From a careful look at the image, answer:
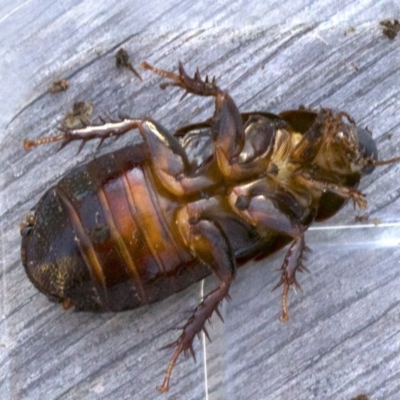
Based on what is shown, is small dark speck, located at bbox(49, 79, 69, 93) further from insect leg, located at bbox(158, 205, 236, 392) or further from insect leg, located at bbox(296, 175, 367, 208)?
insect leg, located at bbox(296, 175, 367, 208)

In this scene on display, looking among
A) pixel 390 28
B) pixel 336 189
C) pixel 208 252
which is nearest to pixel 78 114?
pixel 208 252

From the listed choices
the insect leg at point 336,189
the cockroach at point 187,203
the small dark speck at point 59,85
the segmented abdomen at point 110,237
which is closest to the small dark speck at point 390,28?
the cockroach at point 187,203

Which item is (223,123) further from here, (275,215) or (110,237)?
(110,237)

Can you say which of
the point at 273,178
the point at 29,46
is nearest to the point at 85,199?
the point at 273,178

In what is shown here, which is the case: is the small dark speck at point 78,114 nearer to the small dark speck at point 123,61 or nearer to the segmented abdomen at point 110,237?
the small dark speck at point 123,61

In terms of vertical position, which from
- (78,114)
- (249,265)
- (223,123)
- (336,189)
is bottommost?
(249,265)

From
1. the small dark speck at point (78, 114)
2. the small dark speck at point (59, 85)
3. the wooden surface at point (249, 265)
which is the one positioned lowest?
the wooden surface at point (249, 265)

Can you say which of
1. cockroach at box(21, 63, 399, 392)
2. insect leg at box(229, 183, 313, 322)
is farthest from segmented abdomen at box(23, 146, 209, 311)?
insect leg at box(229, 183, 313, 322)

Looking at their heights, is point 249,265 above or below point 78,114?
below

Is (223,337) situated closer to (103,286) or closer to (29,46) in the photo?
(103,286)
